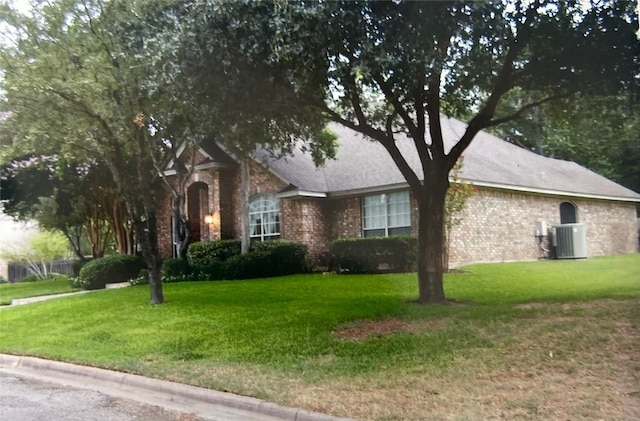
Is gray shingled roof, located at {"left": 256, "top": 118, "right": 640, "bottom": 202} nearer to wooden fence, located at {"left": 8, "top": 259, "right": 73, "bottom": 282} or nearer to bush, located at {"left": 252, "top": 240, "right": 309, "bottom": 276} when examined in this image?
bush, located at {"left": 252, "top": 240, "right": 309, "bottom": 276}

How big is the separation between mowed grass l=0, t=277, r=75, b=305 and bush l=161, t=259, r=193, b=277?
4.87 ft

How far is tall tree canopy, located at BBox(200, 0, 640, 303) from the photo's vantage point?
5207 mm

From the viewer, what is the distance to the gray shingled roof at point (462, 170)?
5.11 metres

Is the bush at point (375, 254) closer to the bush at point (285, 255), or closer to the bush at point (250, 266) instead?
the bush at point (285, 255)

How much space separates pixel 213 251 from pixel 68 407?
318cm

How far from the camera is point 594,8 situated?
206 inches

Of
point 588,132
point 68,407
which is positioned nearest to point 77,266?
point 68,407

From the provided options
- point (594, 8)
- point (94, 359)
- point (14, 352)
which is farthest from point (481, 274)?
point (14, 352)

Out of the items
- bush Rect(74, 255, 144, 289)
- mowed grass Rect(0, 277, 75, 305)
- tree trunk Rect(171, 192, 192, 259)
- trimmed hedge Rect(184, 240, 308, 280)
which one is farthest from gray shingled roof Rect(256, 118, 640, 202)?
mowed grass Rect(0, 277, 75, 305)

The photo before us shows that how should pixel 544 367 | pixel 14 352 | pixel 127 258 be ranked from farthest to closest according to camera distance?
pixel 127 258, pixel 14 352, pixel 544 367

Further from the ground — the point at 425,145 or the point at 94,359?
the point at 425,145

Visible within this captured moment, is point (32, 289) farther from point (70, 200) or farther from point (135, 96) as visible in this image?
point (135, 96)

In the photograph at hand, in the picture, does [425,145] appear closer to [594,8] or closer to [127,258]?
[594,8]

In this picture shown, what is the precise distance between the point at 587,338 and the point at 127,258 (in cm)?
740
